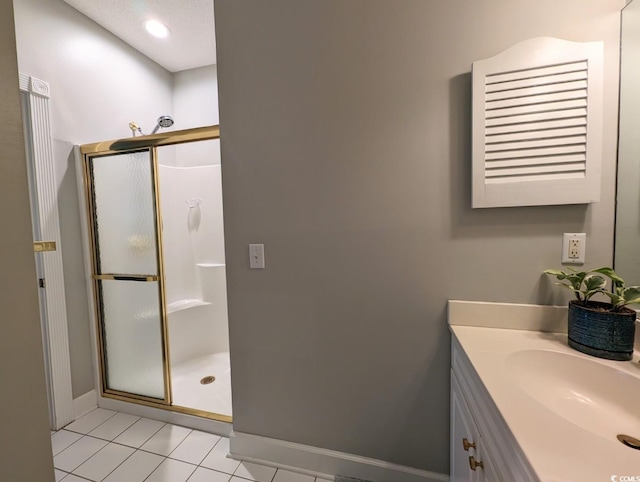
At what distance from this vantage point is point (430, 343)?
116cm

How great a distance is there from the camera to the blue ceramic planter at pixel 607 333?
81 cm

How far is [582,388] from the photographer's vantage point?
2.67 ft

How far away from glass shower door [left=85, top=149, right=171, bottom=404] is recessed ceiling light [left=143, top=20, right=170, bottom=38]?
105 centimetres

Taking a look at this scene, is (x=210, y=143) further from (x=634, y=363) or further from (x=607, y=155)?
Result: (x=634, y=363)

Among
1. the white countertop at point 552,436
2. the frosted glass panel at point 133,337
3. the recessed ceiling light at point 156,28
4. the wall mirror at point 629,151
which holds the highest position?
the recessed ceiling light at point 156,28

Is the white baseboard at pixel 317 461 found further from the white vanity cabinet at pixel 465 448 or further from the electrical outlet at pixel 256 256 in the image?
the electrical outlet at pixel 256 256

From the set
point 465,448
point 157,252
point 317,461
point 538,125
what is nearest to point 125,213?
point 157,252

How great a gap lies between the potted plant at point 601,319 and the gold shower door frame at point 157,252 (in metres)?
1.80

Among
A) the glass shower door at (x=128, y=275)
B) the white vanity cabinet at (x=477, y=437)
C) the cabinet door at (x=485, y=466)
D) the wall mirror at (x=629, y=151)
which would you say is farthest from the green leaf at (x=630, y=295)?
the glass shower door at (x=128, y=275)

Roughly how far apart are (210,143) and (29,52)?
1356 mm

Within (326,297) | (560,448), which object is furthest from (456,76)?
(560,448)

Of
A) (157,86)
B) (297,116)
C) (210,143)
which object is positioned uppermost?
(157,86)

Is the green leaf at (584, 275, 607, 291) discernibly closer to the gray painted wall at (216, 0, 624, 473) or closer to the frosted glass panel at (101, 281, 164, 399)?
the gray painted wall at (216, 0, 624, 473)

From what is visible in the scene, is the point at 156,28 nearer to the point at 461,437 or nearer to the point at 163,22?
the point at 163,22
